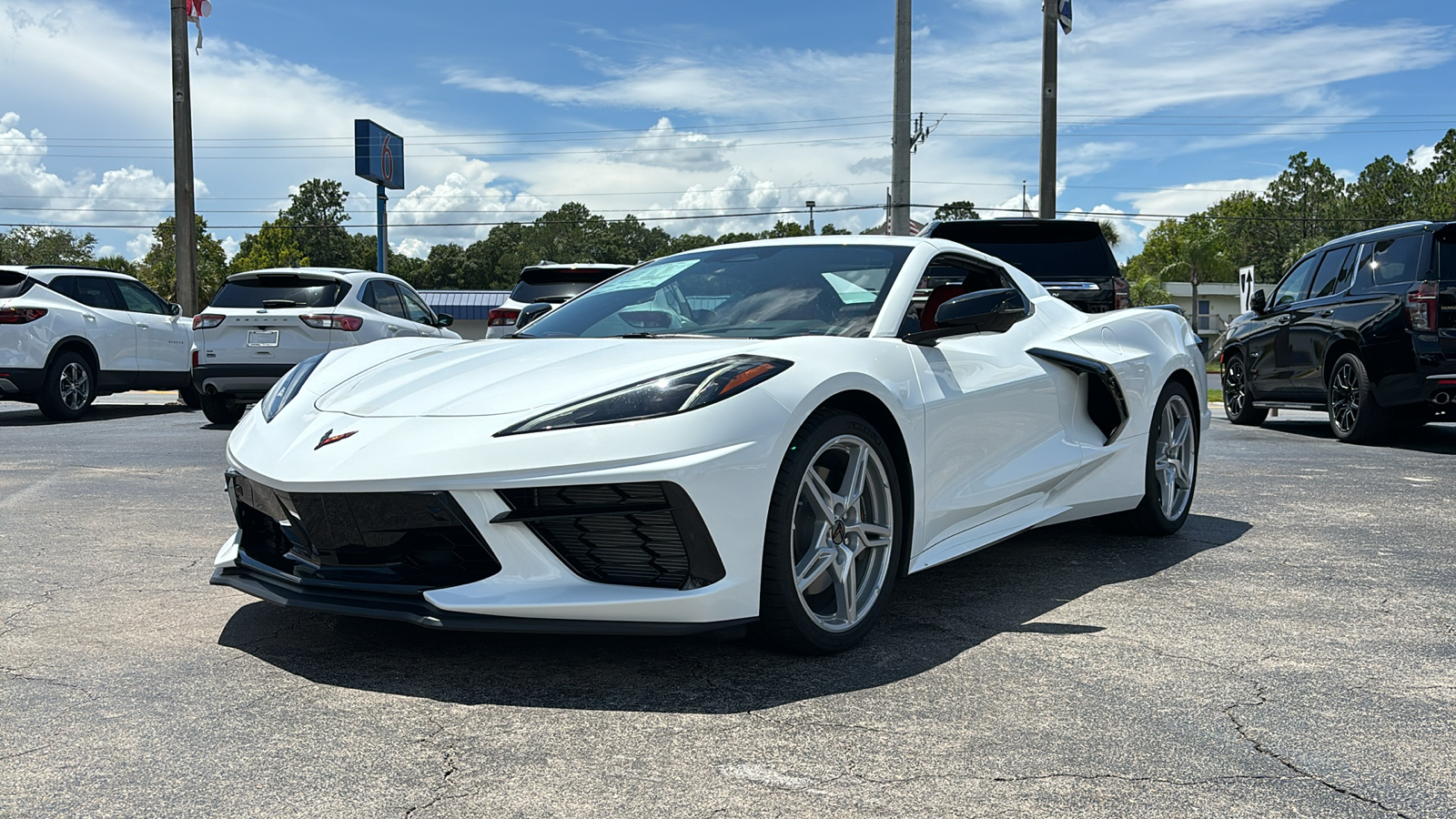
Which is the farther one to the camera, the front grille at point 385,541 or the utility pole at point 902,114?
the utility pole at point 902,114

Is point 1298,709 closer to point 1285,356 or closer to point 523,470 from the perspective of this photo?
point 523,470

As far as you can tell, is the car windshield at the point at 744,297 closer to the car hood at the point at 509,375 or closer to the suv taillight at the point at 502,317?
the car hood at the point at 509,375

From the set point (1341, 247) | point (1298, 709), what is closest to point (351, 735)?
point (1298, 709)

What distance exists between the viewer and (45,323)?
1216 cm

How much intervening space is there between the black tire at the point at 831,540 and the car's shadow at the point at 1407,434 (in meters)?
7.30

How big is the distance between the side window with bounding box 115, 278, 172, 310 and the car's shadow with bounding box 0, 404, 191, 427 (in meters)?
1.18

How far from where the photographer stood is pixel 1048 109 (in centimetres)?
2141

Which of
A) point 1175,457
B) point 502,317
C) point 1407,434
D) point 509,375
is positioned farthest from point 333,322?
point 1407,434

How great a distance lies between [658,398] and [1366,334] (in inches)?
337

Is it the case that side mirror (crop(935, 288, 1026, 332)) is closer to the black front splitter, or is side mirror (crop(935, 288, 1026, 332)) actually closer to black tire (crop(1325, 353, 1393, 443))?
the black front splitter

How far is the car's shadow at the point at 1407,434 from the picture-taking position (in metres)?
9.65

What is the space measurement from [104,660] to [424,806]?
5.02 ft

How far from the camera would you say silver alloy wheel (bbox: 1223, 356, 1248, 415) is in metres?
12.4

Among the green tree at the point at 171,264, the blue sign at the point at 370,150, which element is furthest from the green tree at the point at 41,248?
the blue sign at the point at 370,150
